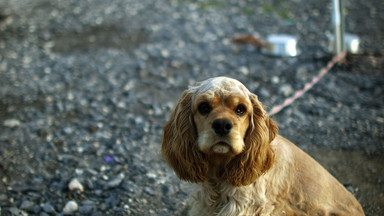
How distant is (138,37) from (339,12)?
172 inches

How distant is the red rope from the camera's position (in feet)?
17.9

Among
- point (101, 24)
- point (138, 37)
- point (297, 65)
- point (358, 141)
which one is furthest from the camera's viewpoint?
point (101, 24)

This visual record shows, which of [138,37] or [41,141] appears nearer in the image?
[41,141]

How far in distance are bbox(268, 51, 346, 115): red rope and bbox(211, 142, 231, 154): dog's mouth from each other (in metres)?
2.73

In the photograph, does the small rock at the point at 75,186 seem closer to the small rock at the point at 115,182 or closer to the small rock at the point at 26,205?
the small rock at the point at 115,182

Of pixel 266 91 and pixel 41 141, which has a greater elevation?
pixel 41 141

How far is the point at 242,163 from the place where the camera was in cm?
290

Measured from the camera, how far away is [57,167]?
4621 mm

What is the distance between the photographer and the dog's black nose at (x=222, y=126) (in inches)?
103

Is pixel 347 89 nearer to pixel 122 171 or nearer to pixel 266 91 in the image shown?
pixel 266 91

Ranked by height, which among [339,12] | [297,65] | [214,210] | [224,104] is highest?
[224,104]

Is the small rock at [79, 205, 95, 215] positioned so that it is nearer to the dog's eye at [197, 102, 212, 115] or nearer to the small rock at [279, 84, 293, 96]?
the dog's eye at [197, 102, 212, 115]

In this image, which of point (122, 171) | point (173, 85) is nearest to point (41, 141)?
point (122, 171)

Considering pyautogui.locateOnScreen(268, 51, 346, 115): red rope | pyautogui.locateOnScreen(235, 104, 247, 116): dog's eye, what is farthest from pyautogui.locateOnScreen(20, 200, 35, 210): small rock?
pyautogui.locateOnScreen(268, 51, 346, 115): red rope
